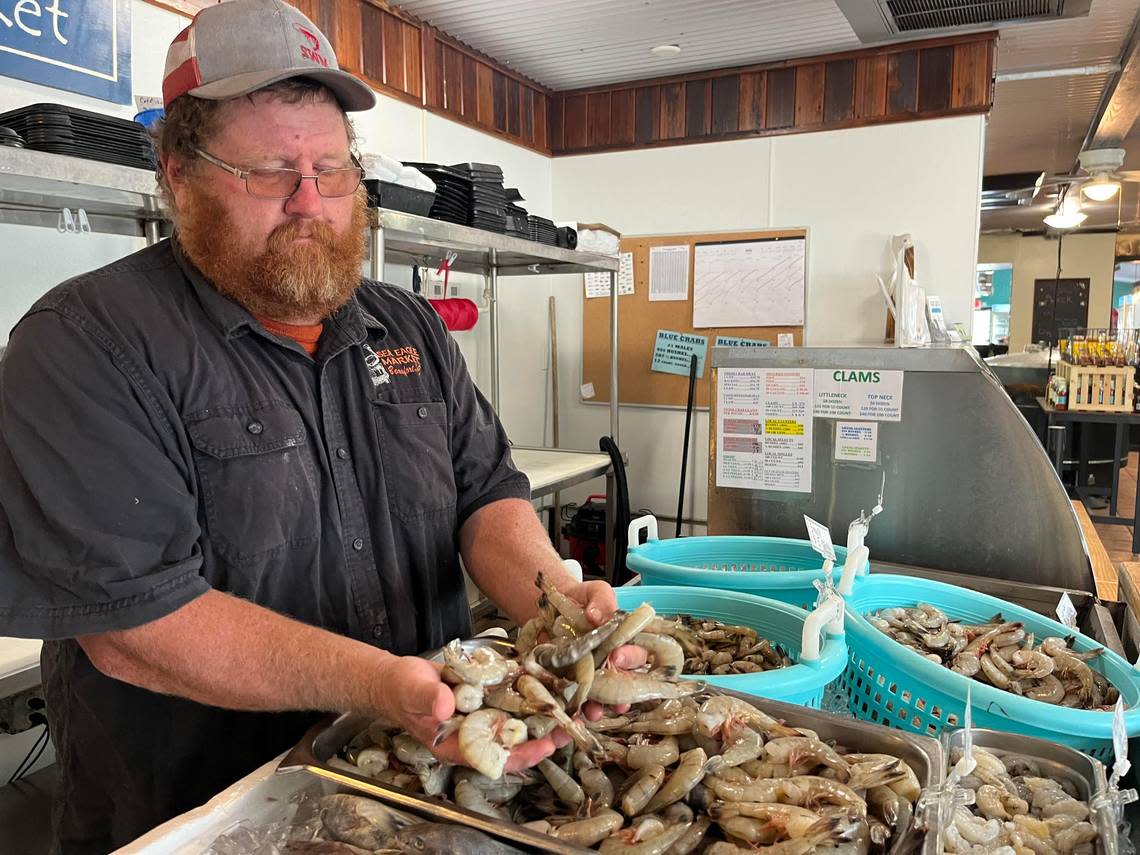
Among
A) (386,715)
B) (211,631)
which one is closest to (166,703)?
(211,631)

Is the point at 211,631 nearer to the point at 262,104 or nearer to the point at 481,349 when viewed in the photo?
the point at 262,104

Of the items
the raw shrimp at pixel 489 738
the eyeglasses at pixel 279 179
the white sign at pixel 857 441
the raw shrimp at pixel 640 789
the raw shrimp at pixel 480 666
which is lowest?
the raw shrimp at pixel 640 789

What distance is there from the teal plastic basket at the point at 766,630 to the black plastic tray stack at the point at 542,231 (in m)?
2.22

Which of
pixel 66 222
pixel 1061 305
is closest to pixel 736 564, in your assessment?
pixel 66 222

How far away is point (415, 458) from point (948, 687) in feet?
3.21

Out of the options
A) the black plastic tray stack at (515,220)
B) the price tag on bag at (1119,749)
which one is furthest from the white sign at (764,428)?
the price tag on bag at (1119,749)

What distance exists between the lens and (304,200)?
1329mm

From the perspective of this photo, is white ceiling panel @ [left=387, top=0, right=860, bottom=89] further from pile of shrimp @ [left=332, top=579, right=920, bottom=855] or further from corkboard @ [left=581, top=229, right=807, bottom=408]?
pile of shrimp @ [left=332, top=579, right=920, bottom=855]

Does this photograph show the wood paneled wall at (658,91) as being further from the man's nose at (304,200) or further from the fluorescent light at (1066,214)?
the fluorescent light at (1066,214)

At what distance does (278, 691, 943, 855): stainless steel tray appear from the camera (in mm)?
843

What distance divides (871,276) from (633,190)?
4.85 feet

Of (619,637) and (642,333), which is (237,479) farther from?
(642,333)

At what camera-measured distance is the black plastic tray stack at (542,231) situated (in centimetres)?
362

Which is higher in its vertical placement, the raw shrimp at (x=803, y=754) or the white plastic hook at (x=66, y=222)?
the white plastic hook at (x=66, y=222)
